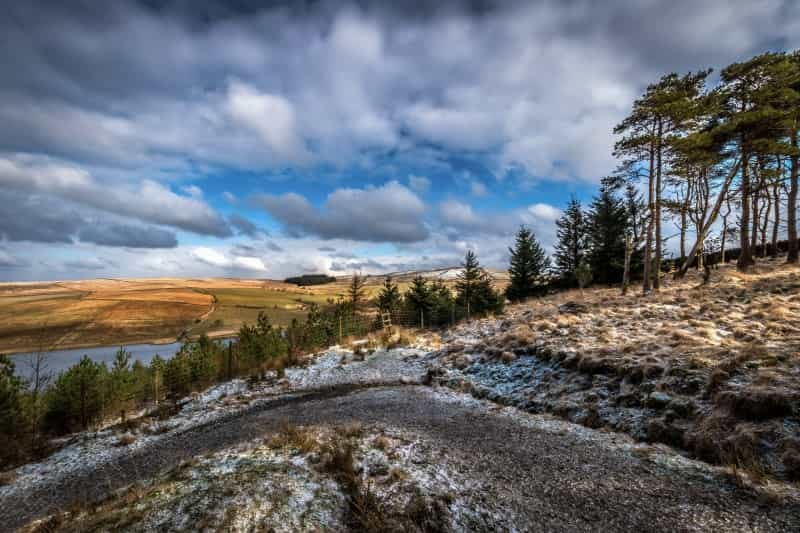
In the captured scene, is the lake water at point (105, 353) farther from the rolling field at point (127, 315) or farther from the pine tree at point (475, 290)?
the pine tree at point (475, 290)

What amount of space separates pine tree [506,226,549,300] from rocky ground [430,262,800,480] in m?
16.3

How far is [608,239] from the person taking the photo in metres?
30.5

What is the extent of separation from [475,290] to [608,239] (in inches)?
501

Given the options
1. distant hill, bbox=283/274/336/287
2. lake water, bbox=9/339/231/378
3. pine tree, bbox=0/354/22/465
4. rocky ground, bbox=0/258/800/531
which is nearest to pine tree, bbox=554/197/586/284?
rocky ground, bbox=0/258/800/531

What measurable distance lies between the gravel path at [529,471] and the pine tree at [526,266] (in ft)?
85.1

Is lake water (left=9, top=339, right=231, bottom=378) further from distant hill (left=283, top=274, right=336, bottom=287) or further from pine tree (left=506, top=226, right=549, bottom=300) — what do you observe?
distant hill (left=283, top=274, right=336, bottom=287)

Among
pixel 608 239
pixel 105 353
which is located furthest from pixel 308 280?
pixel 608 239

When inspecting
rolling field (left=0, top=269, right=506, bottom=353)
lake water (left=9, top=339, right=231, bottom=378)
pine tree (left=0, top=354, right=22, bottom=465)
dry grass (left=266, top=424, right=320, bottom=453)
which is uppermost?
dry grass (left=266, top=424, right=320, bottom=453)

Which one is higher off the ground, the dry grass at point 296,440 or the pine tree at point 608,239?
the pine tree at point 608,239

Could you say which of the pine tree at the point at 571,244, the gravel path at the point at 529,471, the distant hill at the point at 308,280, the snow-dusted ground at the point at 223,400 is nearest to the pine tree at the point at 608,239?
the pine tree at the point at 571,244

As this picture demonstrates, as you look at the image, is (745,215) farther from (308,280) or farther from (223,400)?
(308,280)

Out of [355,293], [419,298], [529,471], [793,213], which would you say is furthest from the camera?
[355,293]

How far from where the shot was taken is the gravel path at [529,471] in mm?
4223

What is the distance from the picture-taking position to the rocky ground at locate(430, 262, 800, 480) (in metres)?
5.84
